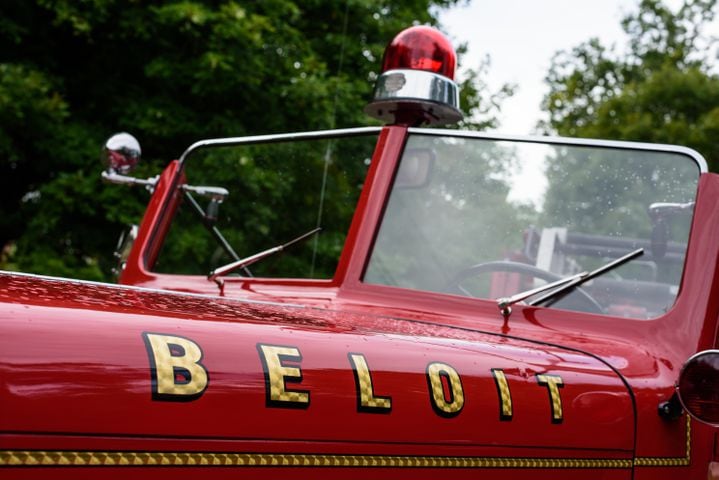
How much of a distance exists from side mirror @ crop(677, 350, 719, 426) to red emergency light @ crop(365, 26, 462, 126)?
1272 millimetres

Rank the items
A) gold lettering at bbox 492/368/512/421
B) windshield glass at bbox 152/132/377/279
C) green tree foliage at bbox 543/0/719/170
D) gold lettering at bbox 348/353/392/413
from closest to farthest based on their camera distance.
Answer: gold lettering at bbox 348/353/392/413
gold lettering at bbox 492/368/512/421
windshield glass at bbox 152/132/377/279
green tree foliage at bbox 543/0/719/170

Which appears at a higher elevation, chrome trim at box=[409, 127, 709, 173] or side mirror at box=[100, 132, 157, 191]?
chrome trim at box=[409, 127, 709, 173]

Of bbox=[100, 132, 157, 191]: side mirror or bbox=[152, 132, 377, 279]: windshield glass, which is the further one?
bbox=[100, 132, 157, 191]: side mirror

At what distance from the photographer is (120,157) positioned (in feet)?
13.2

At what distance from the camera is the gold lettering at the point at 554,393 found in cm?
195

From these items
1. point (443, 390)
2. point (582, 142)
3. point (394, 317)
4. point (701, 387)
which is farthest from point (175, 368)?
point (582, 142)

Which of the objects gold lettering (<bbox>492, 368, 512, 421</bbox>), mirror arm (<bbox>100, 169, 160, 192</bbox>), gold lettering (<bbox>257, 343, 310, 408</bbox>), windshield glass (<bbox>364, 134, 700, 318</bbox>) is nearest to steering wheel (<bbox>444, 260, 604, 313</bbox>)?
windshield glass (<bbox>364, 134, 700, 318</bbox>)

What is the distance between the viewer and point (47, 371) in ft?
4.20

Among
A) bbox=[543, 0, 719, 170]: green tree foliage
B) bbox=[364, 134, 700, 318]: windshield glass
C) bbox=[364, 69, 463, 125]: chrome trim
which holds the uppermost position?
bbox=[543, 0, 719, 170]: green tree foliage

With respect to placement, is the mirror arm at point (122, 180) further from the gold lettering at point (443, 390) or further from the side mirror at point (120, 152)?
the gold lettering at point (443, 390)

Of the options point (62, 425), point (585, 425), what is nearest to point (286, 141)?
point (585, 425)

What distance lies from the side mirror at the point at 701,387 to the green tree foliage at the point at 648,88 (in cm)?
2234

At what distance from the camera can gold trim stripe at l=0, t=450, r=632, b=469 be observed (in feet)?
4.14

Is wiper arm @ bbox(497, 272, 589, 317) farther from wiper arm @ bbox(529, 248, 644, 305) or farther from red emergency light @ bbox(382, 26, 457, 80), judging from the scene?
red emergency light @ bbox(382, 26, 457, 80)
